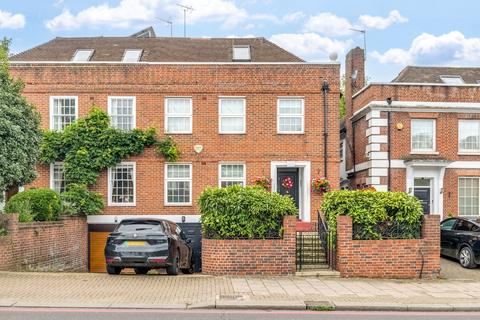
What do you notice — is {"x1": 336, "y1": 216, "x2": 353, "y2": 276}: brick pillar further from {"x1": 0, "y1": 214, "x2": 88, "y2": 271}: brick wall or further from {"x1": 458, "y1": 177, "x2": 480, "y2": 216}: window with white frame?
{"x1": 458, "y1": 177, "x2": 480, "y2": 216}: window with white frame

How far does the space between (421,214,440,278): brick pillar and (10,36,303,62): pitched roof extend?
12.9 meters

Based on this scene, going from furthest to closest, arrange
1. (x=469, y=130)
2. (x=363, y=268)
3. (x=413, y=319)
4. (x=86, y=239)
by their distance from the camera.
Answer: (x=469, y=130), (x=86, y=239), (x=363, y=268), (x=413, y=319)

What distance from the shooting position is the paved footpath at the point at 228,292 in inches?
415

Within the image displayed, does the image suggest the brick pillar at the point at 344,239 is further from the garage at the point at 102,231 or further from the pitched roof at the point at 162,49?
the pitched roof at the point at 162,49

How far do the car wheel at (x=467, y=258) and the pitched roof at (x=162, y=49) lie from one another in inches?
458

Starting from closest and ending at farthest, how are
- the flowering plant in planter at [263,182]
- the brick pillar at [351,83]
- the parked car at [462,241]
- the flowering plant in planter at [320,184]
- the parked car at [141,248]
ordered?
the parked car at [141,248], the parked car at [462,241], the flowering plant in planter at [320,184], the flowering plant in planter at [263,182], the brick pillar at [351,83]

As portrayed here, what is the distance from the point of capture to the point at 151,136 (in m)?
22.8

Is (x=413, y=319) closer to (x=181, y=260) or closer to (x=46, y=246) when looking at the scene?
(x=181, y=260)

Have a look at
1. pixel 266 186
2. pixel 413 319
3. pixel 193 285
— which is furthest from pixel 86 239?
pixel 413 319

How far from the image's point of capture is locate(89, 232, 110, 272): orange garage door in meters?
22.6

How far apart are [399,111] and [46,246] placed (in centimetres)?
1460

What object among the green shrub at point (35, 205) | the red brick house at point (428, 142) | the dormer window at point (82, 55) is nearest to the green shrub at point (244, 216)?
the green shrub at point (35, 205)

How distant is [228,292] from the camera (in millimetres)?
11781

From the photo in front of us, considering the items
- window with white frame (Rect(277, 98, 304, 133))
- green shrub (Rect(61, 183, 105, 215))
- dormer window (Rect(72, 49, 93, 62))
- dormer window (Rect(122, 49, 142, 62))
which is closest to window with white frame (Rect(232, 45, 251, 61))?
window with white frame (Rect(277, 98, 304, 133))
